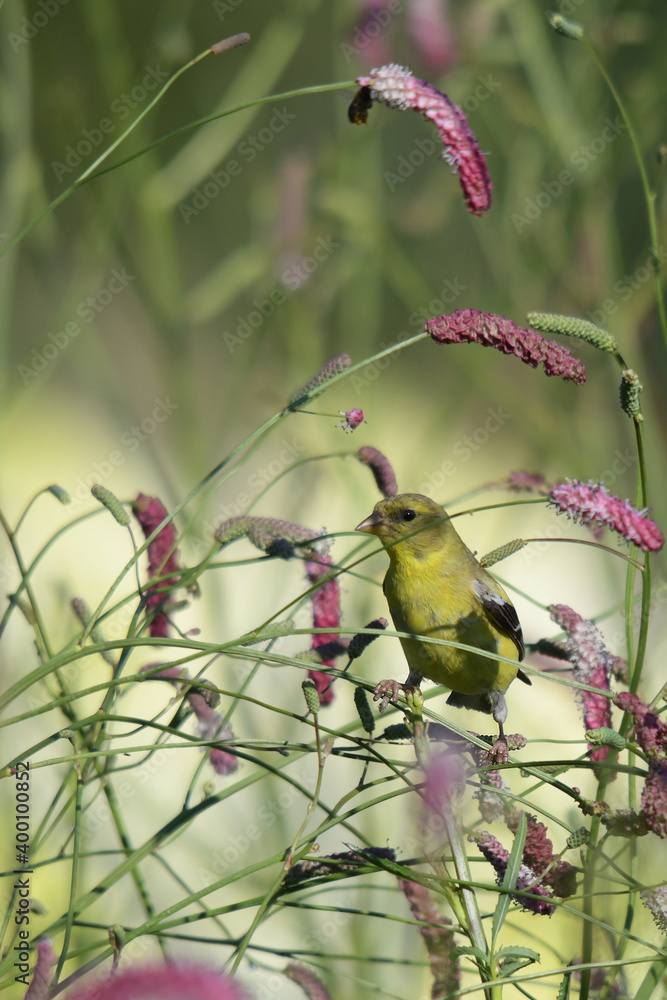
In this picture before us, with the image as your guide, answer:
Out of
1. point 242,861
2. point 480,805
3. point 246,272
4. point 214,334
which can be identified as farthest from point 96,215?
point 214,334

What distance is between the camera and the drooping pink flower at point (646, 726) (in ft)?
2.70

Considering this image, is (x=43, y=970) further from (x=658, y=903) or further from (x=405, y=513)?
(x=405, y=513)

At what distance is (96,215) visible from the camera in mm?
1693

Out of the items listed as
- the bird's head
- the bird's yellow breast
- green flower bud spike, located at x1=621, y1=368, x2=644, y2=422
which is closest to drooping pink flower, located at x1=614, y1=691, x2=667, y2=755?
green flower bud spike, located at x1=621, y1=368, x2=644, y2=422

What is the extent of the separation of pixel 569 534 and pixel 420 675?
1.79 meters

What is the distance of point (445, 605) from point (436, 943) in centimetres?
84

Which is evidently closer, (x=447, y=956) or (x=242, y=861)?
(x=447, y=956)

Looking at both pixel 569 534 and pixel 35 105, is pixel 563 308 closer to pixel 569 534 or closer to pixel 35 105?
pixel 569 534

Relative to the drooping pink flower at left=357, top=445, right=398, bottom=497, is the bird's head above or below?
above

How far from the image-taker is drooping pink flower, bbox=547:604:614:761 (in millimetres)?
998

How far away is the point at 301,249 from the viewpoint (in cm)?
226

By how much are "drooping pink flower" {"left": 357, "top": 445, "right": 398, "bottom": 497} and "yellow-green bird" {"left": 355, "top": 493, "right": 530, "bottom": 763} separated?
385 millimetres

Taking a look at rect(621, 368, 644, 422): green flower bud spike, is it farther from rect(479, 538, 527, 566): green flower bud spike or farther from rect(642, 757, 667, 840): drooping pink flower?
rect(642, 757, 667, 840): drooping pink flower

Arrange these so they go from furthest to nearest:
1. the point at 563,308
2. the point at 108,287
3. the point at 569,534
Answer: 1. the point at 108,287
2. the point at 569,534
3. the point at 563,308
